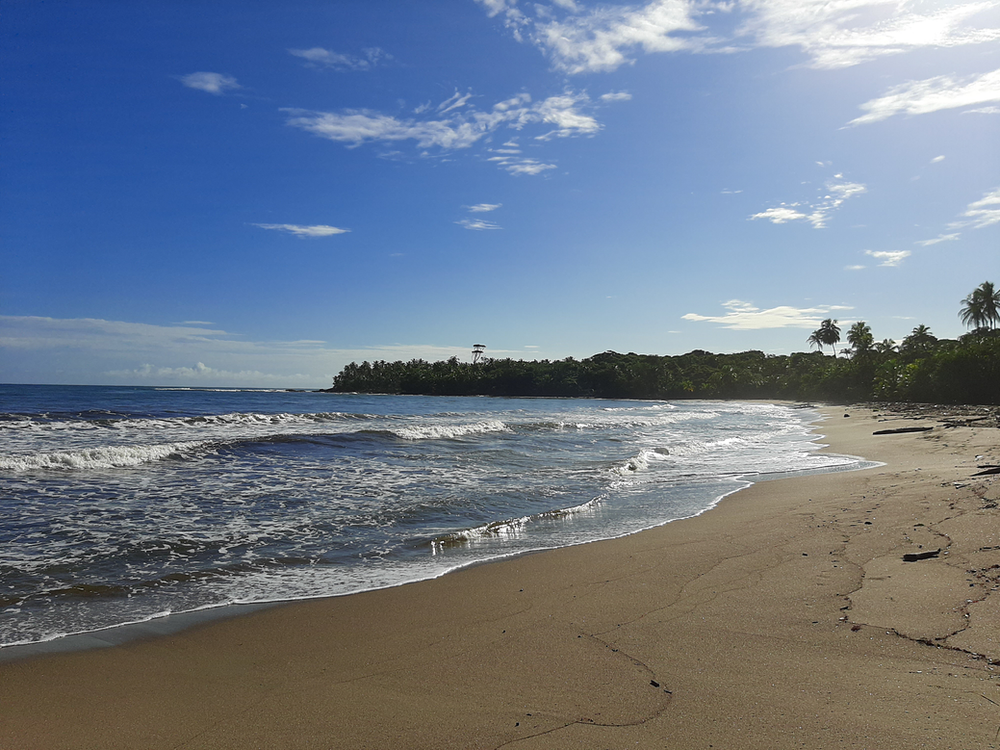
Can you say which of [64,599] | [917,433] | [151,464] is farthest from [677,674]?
[917,433]

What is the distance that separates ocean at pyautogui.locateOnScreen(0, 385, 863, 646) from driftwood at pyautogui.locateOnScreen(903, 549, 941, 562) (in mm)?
3216

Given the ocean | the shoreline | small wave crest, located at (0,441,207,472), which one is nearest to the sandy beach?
the shoreline

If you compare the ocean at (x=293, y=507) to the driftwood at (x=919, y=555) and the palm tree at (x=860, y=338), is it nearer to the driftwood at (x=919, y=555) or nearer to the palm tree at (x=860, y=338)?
the driftwood at (x=919, y=555)

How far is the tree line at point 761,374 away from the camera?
40400 mm

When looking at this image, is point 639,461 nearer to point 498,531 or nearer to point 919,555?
point 498,531

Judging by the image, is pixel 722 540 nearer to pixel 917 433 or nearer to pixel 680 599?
pixel 680 599

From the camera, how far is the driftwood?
16.2 ft

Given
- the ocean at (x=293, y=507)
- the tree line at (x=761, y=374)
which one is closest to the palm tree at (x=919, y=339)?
the tree line at (x=761, y=374)

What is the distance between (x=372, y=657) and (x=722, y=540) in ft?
14.9

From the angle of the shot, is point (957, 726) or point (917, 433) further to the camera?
point (917, 433)

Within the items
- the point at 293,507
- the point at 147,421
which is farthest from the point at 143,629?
the point at 147,421

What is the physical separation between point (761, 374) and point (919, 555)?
9142 centimetres

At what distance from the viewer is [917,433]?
1822 cm

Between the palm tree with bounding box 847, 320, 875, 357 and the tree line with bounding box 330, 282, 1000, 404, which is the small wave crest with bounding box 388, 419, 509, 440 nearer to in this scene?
the tree line with bounding box 330, 282, 1000, 404
